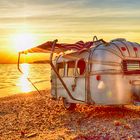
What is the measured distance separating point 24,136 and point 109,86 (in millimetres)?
4065

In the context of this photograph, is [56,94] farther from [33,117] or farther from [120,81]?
[120,81]

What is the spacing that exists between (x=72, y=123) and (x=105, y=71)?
2555mm

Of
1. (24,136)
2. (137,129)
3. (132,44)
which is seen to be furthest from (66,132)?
(132,44)

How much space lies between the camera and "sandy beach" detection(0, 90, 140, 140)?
12742 millimetres

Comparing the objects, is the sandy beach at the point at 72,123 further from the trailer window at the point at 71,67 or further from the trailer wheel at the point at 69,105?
the trailer window at the point at 71,67

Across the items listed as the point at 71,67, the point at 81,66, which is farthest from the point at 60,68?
the point at 81,66

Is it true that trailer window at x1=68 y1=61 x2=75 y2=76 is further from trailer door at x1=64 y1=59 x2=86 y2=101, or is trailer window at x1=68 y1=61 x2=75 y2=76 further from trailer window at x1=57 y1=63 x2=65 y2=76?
trailer window at x1=57 y1=63 x2=65 y2=76

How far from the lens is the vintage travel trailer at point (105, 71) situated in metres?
15.0

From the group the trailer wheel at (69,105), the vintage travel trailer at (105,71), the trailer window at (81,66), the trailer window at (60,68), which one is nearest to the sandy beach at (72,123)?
the trailer wheel at (69,105)

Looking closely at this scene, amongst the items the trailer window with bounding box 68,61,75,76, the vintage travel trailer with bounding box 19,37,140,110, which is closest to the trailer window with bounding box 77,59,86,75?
the vintage travel trailer with bounding box 19,37,140,110

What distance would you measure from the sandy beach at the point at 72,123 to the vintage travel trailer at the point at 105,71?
883 mm

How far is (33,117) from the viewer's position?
17.3m

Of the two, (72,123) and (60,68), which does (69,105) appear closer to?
(60,68)

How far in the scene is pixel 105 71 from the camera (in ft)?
49.3
